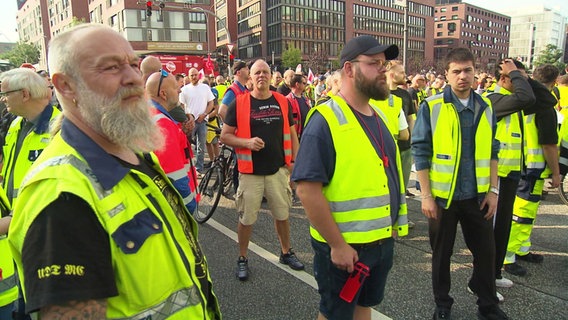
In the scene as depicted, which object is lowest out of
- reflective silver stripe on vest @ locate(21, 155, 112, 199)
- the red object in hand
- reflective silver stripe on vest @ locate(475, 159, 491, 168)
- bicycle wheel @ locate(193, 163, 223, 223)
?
bicycle wheel @ locate(193, 163, 223, 223)

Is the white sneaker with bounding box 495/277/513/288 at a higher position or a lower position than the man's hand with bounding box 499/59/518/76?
lower

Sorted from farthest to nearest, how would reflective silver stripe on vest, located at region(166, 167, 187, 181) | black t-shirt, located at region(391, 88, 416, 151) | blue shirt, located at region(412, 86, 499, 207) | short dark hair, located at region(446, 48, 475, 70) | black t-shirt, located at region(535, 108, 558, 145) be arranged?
black t-shirt, located at region(391, 88, 416, 151) < black t-shirt, located at region(535, 108, 558, 145) < short dark hair, located at region(446, 48, 475, 70) < blue shirt, located at region(412, 86, 499, 207) < reflective silver stripe on vest, located at region(166, 167, 187, 181)

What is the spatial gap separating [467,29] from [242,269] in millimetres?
146987

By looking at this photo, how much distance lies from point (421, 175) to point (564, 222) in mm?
3575

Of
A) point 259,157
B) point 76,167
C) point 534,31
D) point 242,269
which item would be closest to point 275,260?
point 242,269

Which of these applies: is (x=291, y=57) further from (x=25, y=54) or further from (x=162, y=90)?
(x=162, y=90)

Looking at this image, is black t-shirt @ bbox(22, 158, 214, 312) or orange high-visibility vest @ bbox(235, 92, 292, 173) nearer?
black t-shirt @ bbox(22, 158, 214, 312)

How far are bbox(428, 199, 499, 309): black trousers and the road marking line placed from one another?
1.74 feet

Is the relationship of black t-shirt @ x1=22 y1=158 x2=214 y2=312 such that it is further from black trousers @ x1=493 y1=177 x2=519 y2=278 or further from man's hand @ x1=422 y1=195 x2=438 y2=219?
black trousers @ x1=493 y1=177 x2=519 y2=278

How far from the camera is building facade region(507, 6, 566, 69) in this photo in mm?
140375

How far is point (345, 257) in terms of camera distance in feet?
7.25

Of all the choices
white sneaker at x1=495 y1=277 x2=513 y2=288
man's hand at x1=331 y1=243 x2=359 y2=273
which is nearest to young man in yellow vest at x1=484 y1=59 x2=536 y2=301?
white sneaker at x1=495 y1=277 x2=513 y2=288

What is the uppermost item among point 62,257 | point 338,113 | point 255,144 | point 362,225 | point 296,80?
point 296,80

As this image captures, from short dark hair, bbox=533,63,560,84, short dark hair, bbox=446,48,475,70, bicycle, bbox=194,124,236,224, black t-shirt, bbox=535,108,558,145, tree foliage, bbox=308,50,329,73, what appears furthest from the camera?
tree foliage, bbox=308,50,329,73
